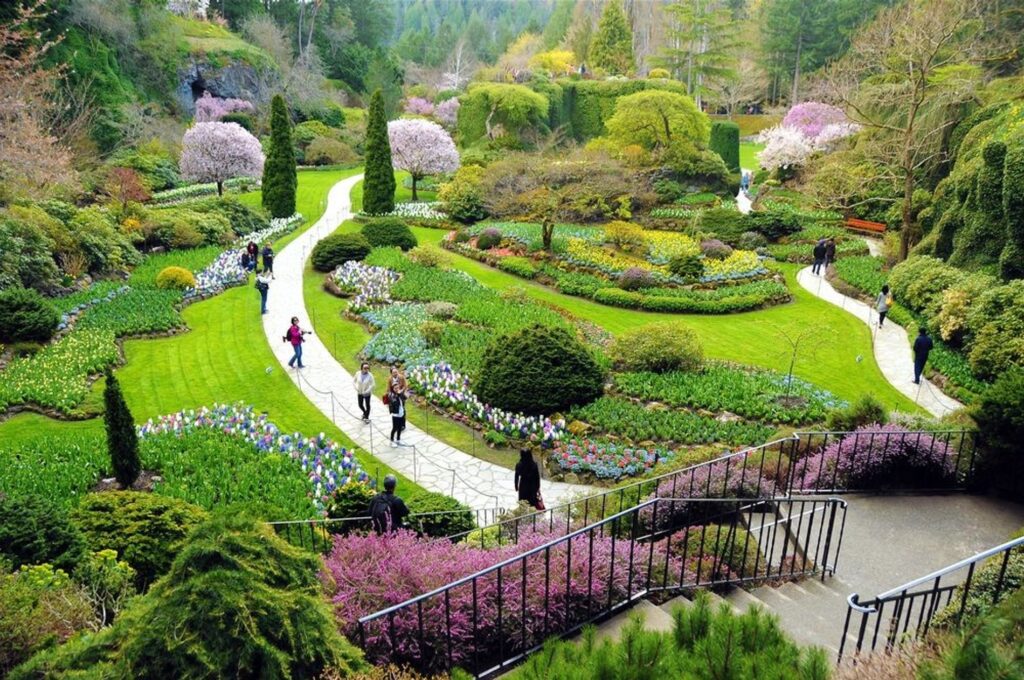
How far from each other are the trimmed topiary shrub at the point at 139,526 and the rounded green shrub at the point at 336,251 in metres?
16.3

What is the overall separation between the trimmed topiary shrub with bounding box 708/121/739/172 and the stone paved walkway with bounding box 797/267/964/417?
2292 cm

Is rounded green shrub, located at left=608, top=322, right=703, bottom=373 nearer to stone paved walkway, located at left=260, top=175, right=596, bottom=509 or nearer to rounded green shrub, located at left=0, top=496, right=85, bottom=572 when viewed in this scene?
stone paved walkway, located at left=260, top=175, right=596, bottom=509

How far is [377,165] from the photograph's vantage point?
31.9m

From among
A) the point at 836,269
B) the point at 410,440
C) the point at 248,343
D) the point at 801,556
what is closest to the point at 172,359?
the point at 248,343

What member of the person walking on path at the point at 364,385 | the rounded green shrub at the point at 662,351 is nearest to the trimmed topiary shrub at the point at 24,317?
the person walking on path at the point at 364,385

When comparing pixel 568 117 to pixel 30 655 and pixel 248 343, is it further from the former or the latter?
pixel 30 655

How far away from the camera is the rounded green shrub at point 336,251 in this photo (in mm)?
24266

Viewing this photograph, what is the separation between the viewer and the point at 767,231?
30594 millimetres

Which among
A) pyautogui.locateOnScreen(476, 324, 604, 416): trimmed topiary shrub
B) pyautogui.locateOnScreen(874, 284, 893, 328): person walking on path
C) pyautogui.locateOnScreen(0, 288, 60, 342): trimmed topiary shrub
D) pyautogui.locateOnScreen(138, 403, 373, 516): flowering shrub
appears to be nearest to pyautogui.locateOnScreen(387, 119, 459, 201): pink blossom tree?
pyautogui.locateOnScreen(0, 288, 60, 342): trimmed topiary shrub

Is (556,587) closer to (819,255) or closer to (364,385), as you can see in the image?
(364,385)

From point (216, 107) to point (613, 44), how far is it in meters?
Result: 33.2

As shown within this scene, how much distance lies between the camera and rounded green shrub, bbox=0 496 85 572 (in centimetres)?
704

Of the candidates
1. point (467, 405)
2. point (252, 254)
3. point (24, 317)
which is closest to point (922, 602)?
point (467, 405)

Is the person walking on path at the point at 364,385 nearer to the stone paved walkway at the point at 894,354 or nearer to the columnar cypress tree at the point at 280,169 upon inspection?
the stone paved walkway at the point at 894,354
